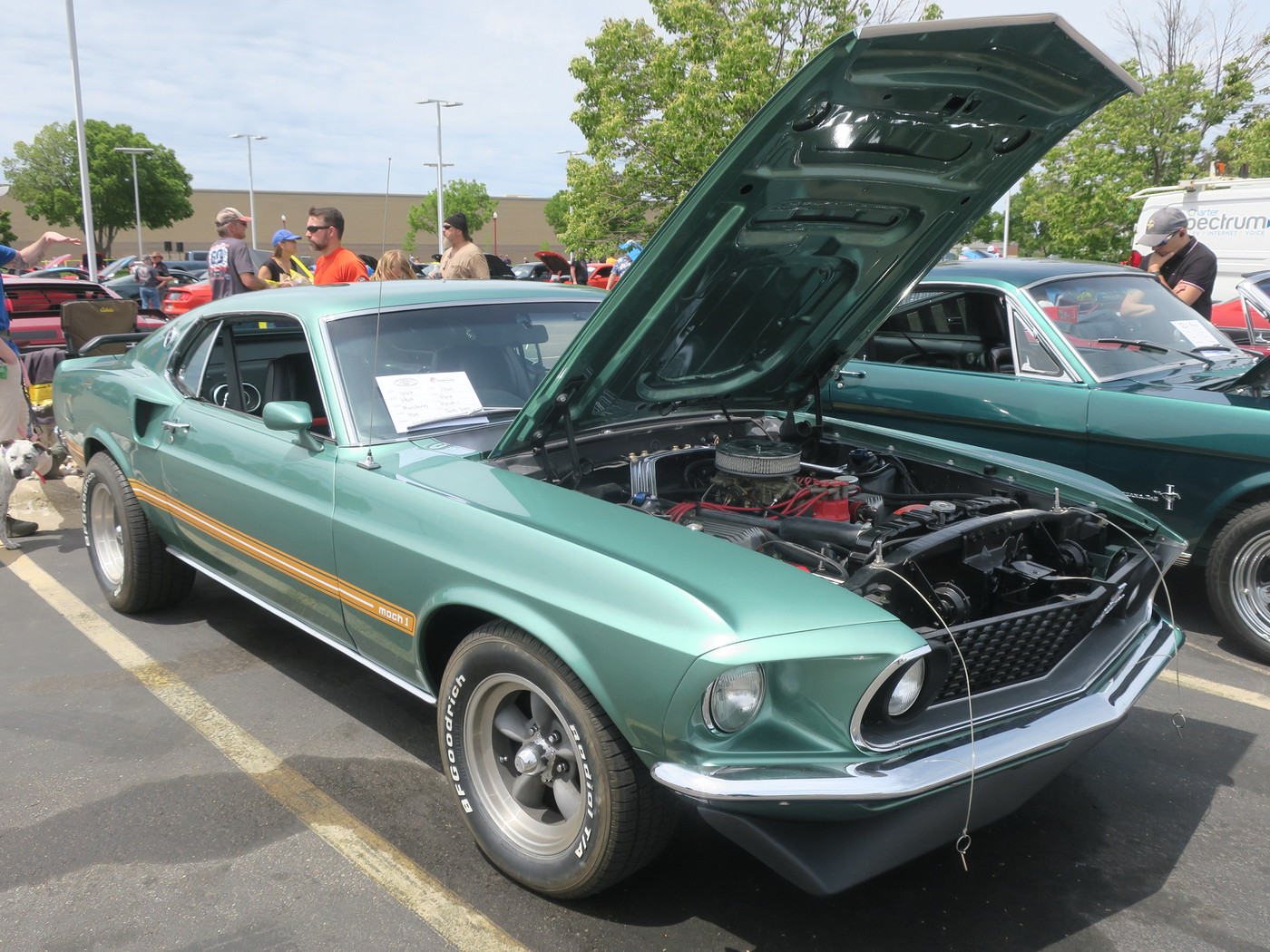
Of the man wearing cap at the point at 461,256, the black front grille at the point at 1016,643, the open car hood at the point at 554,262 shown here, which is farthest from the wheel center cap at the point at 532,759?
the open car hood at the point at 554,262

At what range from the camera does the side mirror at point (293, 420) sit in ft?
9.93

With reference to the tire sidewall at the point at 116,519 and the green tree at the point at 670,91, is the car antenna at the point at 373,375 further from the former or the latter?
the green tree at the point at 670,91

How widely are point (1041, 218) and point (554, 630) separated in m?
23.3

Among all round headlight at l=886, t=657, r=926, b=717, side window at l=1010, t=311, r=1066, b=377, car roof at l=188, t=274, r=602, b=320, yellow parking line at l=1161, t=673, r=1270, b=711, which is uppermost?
car roof at l=188, t=274, r=602, b=320

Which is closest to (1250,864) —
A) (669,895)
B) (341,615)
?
(669,895)

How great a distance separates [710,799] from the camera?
195 centimetres

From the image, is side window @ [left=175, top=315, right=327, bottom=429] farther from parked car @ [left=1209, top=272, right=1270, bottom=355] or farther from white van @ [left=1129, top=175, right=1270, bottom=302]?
white van @ [left=1129, top=175, right=1270, bottom=302]

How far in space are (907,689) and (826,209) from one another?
1.46 metres

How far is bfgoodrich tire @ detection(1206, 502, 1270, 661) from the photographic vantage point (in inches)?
157

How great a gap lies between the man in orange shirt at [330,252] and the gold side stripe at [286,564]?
245cm

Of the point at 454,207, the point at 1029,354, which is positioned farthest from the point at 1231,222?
the point at 454,207

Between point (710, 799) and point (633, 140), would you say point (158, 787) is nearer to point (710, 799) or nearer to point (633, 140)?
point (710, 799)

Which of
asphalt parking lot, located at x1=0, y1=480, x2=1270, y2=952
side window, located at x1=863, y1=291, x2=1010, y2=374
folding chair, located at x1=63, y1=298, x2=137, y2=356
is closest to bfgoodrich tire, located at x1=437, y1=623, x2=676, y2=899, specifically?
asphalt parking lot, located at x1=0, y1=480, x2=1270, y2=952

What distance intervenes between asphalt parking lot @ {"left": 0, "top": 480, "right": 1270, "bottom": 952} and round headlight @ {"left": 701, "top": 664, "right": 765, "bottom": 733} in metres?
0.68
